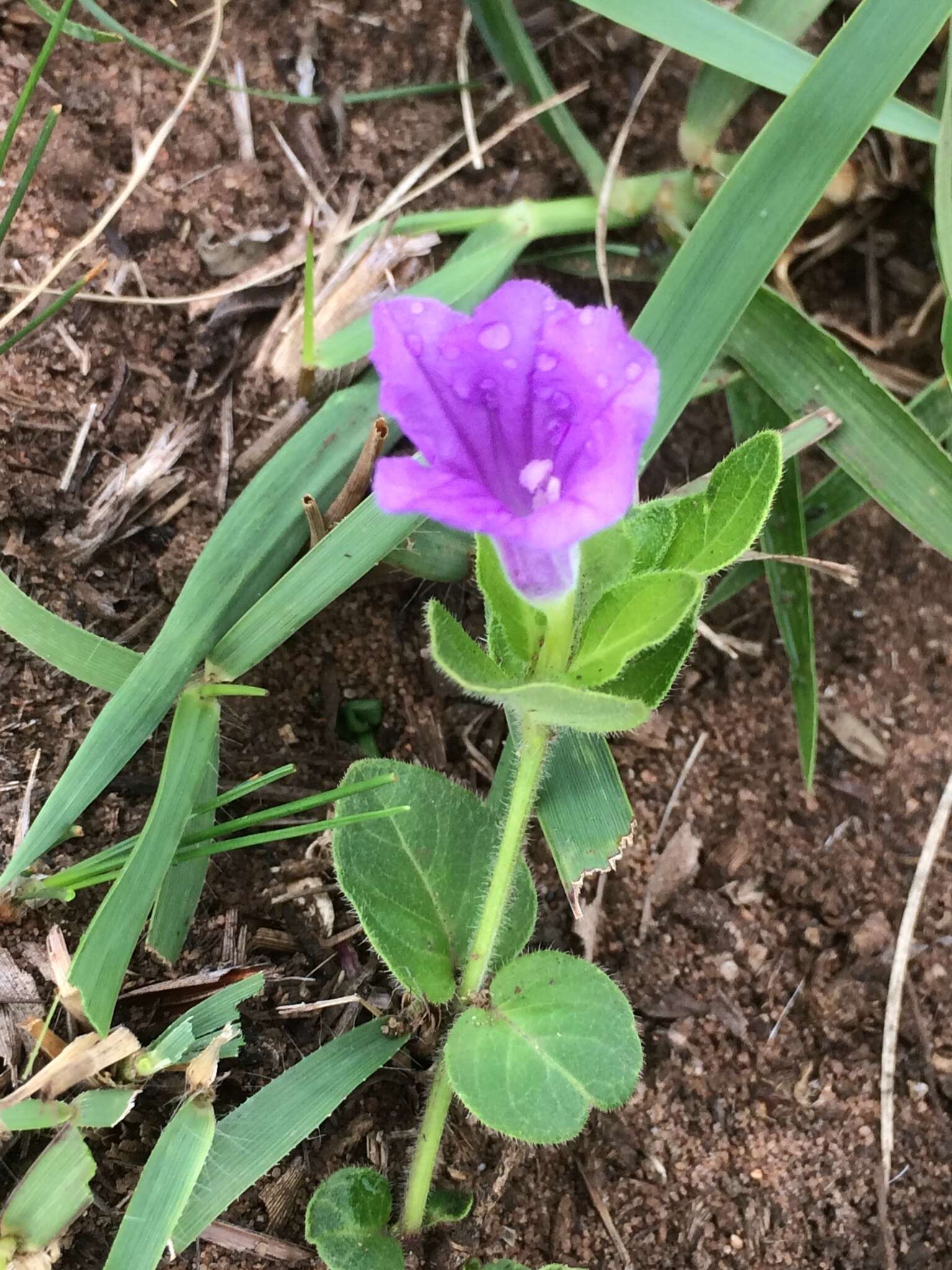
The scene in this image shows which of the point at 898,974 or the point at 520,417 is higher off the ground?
the point at 520,417

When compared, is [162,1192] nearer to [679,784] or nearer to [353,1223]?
[353,1223]

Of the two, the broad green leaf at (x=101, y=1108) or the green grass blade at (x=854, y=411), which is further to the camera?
the green grass blade at (x=854, y=411)

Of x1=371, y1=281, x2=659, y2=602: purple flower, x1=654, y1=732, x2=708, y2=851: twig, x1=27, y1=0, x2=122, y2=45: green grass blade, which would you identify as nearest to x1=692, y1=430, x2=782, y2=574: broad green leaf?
x1=371, y1=281, x2=659, y2=602: purple flower

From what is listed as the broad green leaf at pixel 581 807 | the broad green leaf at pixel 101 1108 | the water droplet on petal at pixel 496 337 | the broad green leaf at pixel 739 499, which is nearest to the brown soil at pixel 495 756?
the broad green leaf at pixel 101 1108

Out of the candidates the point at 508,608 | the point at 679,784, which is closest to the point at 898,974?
the point at 679,784

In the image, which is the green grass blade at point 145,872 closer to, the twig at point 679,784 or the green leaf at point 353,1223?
the green leaf at point 353,1223

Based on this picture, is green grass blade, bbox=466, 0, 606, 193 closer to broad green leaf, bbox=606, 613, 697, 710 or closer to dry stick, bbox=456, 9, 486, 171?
dry stick, bbox=456, 9, 486, 171

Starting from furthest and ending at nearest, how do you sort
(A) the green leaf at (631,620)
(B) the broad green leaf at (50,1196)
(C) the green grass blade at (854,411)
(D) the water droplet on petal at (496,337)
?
(C) the green grass blade at (854,411)
(B) the broad green leaf at (50,1196)
(A) the green leaf at (631,620)
(D) the water droplet on petal at (496,337)
